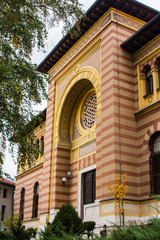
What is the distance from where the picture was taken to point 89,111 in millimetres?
18234

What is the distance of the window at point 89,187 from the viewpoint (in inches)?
627

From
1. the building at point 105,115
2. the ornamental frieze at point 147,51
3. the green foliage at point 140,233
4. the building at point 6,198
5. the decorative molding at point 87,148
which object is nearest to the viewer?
the green foliage at point 140,233

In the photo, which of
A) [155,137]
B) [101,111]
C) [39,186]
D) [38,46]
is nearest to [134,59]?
[101,111]

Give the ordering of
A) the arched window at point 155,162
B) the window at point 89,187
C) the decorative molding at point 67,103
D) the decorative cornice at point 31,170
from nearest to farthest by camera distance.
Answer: the arched window at point 155,162 → the window at point 89,187 → the decorative molding at point 67,103 → the decorative cornice at point 31,170

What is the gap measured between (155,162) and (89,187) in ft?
15.2

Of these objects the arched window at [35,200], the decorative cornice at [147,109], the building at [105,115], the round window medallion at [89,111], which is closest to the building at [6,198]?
the arched window at [35,200]

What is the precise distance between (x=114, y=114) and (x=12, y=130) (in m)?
4.99

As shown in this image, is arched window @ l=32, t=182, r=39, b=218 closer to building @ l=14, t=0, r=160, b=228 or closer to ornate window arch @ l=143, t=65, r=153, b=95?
building @ l=14, t=0, r=160, b=228

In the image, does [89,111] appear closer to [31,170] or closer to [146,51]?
[146,51]

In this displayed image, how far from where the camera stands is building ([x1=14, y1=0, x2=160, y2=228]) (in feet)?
43.2

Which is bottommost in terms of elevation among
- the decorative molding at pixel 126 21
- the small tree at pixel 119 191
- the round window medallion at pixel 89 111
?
the small tree at pixel 119 191

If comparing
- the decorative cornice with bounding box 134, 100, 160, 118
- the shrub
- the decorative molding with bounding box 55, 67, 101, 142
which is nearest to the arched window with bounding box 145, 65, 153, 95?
the decorative cornice with bounding box 134, 100, 160, 118

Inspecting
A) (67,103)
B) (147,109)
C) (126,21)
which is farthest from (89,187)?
(126,21)

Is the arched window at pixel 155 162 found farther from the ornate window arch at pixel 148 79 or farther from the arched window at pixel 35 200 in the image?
the arched window at pixel 35 200
